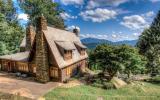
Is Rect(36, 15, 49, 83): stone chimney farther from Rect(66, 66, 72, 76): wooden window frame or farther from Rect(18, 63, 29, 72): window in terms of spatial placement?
Rect(18, 63, 29, 72): window

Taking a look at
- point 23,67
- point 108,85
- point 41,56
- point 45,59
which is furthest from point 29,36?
point 108,85

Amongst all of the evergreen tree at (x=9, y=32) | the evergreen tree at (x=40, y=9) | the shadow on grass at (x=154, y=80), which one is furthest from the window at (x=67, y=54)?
the evergreen tree at (x=40, y=9)

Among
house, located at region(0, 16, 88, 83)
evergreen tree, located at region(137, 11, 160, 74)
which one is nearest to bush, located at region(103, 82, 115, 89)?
house, located at region(0, 16, 88, 83)

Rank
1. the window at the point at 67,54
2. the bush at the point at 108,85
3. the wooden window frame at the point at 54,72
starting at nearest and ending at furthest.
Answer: the bush at the point at 108,85
the wooden window frame at the point at 54,72
the window at the point at 67,54

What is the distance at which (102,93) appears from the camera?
81.4 ft

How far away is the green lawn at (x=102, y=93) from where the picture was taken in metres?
22.0

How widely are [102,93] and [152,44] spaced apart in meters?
→ 27.0

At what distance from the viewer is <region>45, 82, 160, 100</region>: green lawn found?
2198 centimetres

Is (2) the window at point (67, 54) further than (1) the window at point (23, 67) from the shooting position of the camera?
No

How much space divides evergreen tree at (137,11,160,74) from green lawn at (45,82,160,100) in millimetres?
12363

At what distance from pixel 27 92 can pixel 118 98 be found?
1103 cm

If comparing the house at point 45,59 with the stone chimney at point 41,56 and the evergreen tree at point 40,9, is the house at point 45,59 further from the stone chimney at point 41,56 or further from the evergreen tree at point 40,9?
the evergreen tree at point 40,9

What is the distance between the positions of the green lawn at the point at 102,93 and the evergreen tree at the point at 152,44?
1236 centimetres

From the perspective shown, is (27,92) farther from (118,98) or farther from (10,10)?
(10,10)
